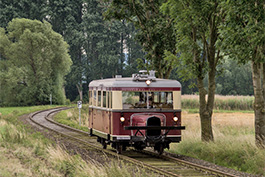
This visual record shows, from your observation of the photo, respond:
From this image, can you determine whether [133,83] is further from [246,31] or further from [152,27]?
[152,27]

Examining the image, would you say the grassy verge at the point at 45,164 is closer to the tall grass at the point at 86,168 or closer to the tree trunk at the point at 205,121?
the tall grass at the point at 86,168

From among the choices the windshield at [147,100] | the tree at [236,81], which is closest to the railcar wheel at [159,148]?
the windshield at [147,100]

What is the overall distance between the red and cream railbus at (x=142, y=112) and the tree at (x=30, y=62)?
47404mm

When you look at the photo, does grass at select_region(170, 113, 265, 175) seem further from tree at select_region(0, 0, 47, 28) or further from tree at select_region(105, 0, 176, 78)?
tree at select_region(0, 0, 47, 28)

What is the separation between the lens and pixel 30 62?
6425 cm

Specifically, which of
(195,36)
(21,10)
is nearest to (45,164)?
(195,36)

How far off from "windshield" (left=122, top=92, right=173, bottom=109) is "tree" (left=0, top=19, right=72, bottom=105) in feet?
156

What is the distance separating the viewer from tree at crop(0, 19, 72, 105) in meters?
62.7

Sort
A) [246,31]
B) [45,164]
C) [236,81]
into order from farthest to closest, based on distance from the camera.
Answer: [236,81] → [45,164] → [246,31]

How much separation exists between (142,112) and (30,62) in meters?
50.8

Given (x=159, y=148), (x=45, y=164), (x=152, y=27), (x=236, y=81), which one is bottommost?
(x=45, y=164)

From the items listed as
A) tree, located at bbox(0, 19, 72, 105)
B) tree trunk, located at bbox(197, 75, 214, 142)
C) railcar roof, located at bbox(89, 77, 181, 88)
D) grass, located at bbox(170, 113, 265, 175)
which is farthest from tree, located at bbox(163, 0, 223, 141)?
tree, located at bbox(0, 19, 72, 105)

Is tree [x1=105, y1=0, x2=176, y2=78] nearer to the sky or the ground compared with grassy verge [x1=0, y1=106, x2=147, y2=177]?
nearer to the sky

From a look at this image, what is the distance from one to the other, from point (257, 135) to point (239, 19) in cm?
436
